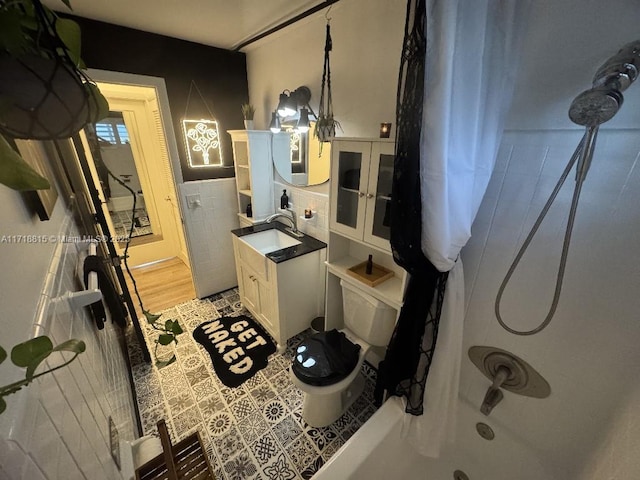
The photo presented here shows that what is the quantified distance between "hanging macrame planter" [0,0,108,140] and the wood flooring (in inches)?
98.1

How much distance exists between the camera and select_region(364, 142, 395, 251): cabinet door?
1192mm

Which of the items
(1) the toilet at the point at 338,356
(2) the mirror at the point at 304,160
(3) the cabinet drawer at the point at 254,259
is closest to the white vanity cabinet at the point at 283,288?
(3) the cabinet drawer at the point at 254,259

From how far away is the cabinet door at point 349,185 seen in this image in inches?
50.7

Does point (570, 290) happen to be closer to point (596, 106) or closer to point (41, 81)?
point (596, 106)

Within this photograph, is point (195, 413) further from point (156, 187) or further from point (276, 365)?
point (156, 187)

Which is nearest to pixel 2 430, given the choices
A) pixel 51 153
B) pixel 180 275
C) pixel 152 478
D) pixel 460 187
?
pixel 152 478

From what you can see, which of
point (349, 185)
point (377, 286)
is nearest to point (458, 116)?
point (349, 185)

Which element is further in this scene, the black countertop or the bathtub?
the black countertop

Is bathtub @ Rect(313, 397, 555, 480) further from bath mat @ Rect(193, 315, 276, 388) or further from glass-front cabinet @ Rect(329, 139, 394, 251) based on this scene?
bath mat @ Rect(193, 315, 276, 388)

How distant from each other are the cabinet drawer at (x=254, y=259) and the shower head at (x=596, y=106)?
163 cm

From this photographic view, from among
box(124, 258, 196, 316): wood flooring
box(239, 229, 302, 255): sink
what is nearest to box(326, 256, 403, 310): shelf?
box(239, 229, 302, 255): sink

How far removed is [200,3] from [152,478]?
2343 mm

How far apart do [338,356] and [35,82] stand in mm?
1491

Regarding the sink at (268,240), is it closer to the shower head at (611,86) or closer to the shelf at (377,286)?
the shelf at (377,286)
